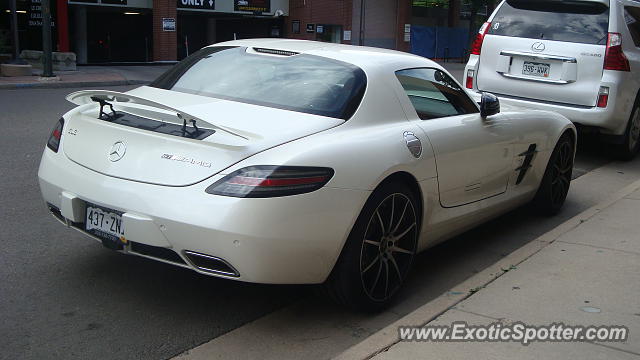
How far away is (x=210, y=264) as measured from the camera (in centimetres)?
366

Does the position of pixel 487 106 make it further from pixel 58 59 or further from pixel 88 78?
pixel 58 59

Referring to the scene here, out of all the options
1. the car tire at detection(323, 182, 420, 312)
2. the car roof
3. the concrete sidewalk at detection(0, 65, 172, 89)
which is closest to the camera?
the car tire at detection(323, 182, 420, 312)

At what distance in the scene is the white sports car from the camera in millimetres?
3568

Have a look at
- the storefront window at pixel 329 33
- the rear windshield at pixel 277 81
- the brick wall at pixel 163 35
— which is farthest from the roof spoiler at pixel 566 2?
the storefront window at pixel 329 33

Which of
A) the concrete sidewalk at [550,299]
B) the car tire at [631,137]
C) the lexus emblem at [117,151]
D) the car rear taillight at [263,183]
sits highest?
the lexus emblem at [117,151]

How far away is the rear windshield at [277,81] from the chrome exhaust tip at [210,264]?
107 centimetres

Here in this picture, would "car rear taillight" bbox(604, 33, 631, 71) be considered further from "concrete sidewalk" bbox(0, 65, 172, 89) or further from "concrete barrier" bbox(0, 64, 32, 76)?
"concrete barrier" bbox(0, 64, 32, 76)

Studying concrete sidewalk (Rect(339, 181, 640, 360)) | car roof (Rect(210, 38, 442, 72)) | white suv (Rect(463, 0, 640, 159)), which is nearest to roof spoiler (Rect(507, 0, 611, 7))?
white suv (Rect(463, 0, 640, 159))

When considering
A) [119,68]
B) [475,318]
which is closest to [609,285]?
[475,318]

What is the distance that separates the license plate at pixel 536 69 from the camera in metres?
8.79

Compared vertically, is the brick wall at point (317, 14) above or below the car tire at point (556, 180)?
above

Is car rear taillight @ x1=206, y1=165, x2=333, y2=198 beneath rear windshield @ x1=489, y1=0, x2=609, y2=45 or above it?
beneath

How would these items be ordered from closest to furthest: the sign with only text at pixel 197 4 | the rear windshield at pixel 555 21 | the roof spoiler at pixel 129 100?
the roof spoiler at pixel 129 100 < the rear windshield at pixel 555 21 < the sign with only text at pixel 197 4

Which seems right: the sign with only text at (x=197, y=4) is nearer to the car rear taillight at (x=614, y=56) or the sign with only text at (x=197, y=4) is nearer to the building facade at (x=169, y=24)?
the building facade at (x=169, y=24)
